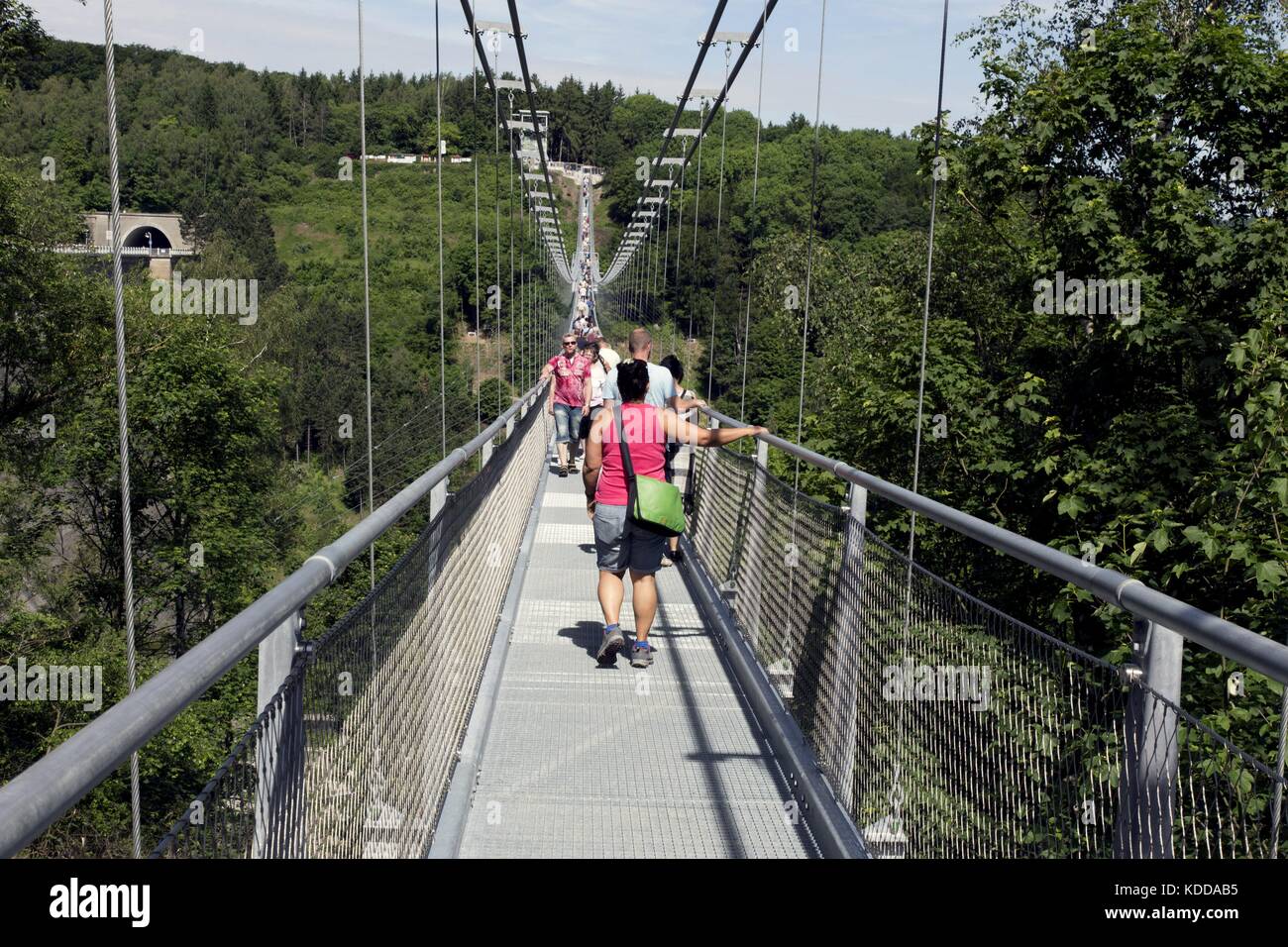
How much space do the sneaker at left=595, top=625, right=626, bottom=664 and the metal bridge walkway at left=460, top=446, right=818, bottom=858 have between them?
0.06 m

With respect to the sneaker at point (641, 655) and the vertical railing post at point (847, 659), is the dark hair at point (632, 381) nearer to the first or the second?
the sneaker at point (641, 655)

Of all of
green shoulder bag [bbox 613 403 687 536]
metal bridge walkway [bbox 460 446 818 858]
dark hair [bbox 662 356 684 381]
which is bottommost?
metal bridge walkway [bbox 460 446 818 858]

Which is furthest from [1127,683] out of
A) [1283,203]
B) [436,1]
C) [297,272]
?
[297,272]

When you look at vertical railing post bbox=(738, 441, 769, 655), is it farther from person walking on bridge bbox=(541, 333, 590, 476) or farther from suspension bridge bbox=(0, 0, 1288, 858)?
person walking on bridge bbox=(541, 333, 590, 476)

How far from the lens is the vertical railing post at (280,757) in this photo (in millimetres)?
1828

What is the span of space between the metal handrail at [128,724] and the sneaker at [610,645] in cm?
322

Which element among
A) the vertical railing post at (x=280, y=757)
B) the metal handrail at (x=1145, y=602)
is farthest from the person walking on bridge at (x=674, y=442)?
the vertical railing post at (x=280, y=757)

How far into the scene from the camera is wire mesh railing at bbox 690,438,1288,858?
1.81 metres

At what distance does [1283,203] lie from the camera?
45.0ft

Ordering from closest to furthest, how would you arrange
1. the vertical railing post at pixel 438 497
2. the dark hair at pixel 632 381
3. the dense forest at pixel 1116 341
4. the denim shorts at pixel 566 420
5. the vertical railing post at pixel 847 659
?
the vertical railing post at pixel 847 659 → the vertical railing post at pixel 438 497 → the dark hair at pixel 632 381 → the dense forest at pixel 1116 341 → the denim shorts at pixel 566 420

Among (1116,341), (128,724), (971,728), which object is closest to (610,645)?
(971,728)

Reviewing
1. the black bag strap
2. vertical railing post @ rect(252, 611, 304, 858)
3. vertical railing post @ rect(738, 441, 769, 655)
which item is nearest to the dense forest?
vertical railing post @ rect(738, 441, 769, 655)
